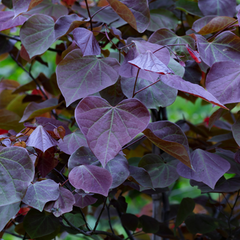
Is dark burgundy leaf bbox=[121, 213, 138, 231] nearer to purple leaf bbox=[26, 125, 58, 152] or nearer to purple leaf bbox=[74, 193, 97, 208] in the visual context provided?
purple leaf bbox=[74, 193, 97, 208]

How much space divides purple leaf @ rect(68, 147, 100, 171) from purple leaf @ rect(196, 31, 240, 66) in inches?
12.0

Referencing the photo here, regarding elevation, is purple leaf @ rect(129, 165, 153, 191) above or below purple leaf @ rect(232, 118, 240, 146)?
below

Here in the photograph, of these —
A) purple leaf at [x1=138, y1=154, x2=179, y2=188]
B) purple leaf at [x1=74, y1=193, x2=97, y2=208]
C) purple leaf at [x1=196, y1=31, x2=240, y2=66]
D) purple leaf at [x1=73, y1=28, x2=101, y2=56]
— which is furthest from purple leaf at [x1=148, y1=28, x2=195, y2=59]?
purple leaf at [x1=74, y1=193, x2=97, y2=208]

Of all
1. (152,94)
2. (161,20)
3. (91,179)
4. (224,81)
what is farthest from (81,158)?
(161,20)

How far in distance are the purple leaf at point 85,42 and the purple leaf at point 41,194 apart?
9.0 inches

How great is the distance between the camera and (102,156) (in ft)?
1.14

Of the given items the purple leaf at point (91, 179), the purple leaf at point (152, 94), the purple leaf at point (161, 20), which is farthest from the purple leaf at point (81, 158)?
the purple leaf at point (161, 20)

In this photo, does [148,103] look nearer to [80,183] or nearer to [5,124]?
A: [80,183]

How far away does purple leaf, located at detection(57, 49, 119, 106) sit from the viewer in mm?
430

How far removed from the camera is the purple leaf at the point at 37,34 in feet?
1.64

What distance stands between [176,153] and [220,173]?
0.13 m

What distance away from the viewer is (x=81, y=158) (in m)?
0.42

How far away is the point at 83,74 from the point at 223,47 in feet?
0.96

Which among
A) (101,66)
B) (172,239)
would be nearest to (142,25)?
(101,66)
